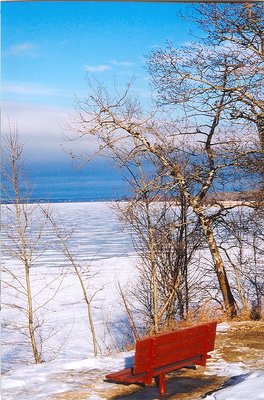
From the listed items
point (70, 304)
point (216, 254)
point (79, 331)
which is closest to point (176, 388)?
point (216, 254)

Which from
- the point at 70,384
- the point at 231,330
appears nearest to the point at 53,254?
the point at 231,330

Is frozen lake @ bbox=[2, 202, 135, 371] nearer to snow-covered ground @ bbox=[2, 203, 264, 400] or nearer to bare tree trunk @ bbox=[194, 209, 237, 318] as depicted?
snow-covered ground @ bbox=[2, 203, 264, 400]

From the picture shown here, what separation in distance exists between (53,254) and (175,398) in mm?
22283

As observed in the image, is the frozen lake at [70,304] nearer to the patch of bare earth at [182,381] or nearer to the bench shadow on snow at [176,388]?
the patch of bare earth at [182,381]

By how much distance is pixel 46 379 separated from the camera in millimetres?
5520

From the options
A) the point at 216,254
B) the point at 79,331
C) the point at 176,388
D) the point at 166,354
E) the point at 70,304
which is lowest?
→ the point at 79,331

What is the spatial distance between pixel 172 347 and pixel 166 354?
94 millimetres

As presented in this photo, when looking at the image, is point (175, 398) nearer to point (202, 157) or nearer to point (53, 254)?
point (202, 157)

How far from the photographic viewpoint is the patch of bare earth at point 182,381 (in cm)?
506

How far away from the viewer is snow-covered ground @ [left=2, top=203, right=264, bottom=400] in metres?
5.23

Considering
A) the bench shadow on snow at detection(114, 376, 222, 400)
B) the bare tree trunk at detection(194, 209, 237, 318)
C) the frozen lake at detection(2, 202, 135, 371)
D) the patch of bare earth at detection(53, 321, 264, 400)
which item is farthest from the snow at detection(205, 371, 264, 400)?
the frozen lake at detection(2, 202, 135, 371)

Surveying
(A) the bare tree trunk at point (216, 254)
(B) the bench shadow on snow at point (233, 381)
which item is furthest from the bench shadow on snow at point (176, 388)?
(A) the bare tree trunk at point (216, 254)

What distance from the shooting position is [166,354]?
522cm

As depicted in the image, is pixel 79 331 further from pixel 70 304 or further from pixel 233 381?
pixel 233 381
